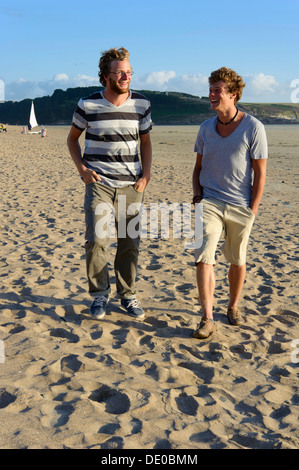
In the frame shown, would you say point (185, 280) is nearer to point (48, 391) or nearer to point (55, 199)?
point (48, 391)

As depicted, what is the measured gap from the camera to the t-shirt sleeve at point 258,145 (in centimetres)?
351

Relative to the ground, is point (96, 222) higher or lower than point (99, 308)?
higher

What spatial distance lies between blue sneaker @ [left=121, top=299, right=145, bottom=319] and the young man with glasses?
0.25 metres

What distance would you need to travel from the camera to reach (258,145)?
3521 mm

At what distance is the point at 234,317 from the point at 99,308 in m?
1.17

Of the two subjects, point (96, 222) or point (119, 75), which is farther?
point (96, 222)

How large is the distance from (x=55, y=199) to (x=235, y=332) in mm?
6844

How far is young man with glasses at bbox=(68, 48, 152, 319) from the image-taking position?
12.2 feet

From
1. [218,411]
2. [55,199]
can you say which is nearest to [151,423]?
[218,411]

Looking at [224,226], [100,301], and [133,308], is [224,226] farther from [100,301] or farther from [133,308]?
[100,301]

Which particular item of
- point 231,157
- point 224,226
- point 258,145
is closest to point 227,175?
point 231,157

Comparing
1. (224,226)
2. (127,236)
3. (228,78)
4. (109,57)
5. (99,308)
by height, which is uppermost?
(109,57)
